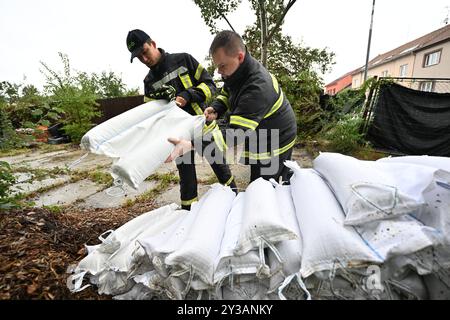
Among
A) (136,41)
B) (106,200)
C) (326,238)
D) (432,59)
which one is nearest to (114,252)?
(326,238)

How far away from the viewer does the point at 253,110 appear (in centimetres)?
174

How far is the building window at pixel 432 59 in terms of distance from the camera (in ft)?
58.4

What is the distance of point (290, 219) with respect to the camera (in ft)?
4.12

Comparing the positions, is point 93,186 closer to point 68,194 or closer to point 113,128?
point 68,194

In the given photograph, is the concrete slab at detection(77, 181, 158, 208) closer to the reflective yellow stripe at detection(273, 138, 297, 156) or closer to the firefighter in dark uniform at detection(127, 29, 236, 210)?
the firefighter in dark uniform at detection(127, 29, 236, 210)

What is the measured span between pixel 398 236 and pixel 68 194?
3.87 metres

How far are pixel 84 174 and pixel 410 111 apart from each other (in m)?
6.66

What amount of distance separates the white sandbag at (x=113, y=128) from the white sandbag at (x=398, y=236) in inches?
51.3

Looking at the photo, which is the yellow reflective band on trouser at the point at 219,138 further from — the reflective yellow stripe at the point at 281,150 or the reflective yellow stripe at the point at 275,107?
the reflective yellow stripe at the point at 281,150

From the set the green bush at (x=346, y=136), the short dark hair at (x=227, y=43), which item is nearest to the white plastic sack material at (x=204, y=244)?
the short dark hair at (x=227, y=43)

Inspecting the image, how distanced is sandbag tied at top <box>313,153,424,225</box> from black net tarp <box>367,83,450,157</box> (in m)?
5.09

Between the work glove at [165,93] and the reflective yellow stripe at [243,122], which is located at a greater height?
the work glove at [165,93]

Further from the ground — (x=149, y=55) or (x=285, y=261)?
(x=149, y=55)
